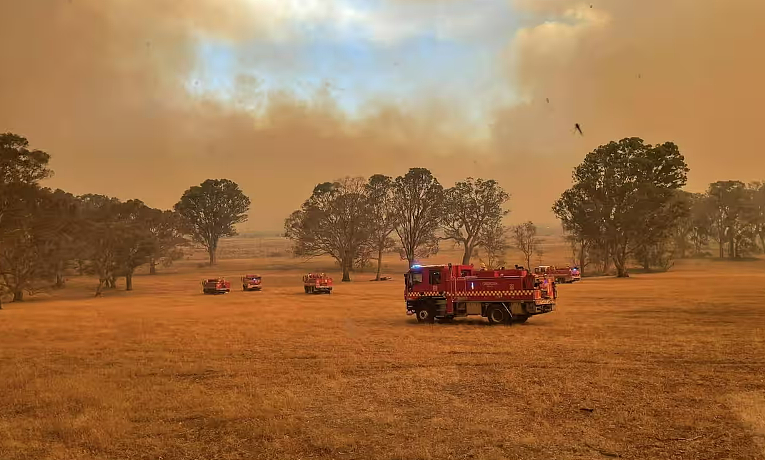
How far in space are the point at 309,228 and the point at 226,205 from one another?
1516 inches

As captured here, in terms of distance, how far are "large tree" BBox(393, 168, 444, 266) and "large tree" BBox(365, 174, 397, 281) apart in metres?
1.02

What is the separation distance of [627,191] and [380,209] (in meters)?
35.6

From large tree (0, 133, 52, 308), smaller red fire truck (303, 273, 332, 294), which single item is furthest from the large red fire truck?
large tree (0, 133, 52, 308)

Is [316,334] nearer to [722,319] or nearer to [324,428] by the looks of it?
[324,428]

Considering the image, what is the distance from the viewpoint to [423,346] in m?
19.1

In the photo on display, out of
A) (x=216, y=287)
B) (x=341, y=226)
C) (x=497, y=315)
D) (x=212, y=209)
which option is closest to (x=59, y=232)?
(x=216, y=287)

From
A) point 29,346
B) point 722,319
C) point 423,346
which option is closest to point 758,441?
point 423,346

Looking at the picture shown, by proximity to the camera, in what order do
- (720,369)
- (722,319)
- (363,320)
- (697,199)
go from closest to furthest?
(720,369) → (722,319) → (363,320) → (697,199)

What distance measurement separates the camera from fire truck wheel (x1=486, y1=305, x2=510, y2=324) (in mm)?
25469

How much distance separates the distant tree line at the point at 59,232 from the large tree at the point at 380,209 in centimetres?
3097

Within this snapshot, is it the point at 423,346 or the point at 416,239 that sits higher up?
the point at 416,239

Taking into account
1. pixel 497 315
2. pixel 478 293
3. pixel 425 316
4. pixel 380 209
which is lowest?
pixel 425 316

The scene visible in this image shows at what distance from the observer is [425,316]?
2706 centimetres

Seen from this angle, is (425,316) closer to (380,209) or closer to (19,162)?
(19,162)
